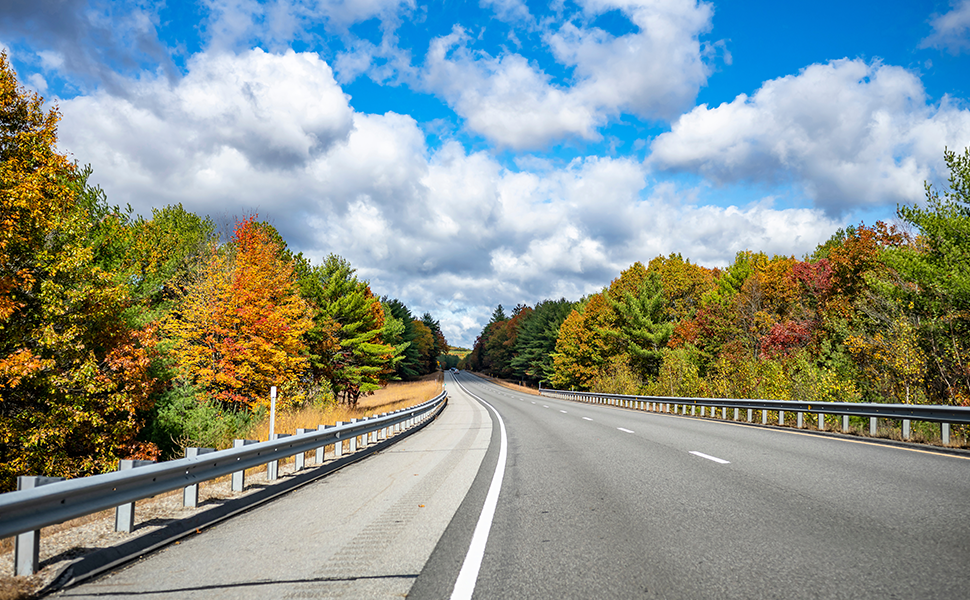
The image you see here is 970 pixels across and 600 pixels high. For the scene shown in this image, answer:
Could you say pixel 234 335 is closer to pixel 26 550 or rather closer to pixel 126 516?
pixel 126 516

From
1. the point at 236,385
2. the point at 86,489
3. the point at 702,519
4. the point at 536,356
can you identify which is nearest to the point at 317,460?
the point at 86,489

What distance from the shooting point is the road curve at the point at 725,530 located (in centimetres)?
358

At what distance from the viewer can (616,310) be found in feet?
201

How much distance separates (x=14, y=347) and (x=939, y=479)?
21.6 meters

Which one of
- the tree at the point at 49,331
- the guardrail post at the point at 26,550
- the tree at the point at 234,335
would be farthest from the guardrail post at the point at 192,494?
the tree at the point at 234,335

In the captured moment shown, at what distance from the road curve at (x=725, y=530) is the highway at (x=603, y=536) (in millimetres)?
20

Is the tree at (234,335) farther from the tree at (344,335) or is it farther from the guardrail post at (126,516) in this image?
the guardrail post at (126,516)

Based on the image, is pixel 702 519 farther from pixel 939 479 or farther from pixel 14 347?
pixel 14 347

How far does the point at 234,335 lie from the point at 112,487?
73.7 ft

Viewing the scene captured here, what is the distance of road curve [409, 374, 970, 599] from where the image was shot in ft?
11.7

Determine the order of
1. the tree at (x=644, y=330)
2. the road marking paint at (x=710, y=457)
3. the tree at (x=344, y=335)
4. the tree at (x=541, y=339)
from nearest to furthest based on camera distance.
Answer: the road marking paint at (x=710, y=457)
the tree at (x=344, y=335)
the tree at (x=644, y=330)
the tree at (x=541, y=339)

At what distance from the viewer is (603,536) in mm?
4828

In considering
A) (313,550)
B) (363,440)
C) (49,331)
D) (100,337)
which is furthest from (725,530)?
(100,337)

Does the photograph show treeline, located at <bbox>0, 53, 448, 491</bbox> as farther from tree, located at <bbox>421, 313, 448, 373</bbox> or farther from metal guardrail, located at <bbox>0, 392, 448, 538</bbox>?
tree, located at <bbox>421, 313, 448, 373</bbox>
